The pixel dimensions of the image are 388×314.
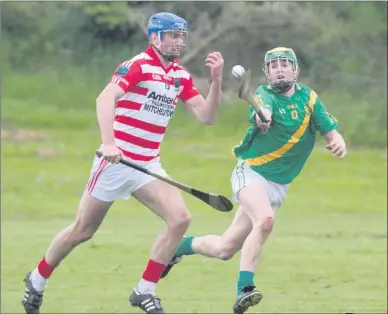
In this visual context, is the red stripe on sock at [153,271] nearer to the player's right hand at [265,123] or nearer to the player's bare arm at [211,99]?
the player's bare arm at [211,99]

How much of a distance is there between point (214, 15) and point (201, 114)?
76.9 ft

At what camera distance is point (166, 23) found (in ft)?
33.8

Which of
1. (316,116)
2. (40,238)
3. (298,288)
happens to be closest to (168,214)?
(316,116)

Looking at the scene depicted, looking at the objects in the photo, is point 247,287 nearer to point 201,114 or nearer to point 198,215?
point 201,114

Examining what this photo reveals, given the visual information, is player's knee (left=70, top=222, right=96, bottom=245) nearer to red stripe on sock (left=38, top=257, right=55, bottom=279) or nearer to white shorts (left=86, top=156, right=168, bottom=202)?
white shorts (left=86, top=156, right=168, bottom=202)

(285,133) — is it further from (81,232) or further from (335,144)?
(81,232)

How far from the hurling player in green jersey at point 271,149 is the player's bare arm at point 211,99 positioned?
0.34m

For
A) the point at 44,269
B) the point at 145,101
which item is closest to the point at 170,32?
the point at 145,101

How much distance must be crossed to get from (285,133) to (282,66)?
25.4 inches

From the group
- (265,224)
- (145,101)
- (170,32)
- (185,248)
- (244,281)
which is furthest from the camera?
(185,248)

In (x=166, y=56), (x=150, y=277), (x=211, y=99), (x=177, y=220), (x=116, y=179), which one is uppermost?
(x=166, y=56)

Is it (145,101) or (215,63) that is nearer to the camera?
(215,63)

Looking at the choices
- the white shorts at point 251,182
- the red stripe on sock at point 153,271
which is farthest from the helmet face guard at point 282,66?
the red stripe on sock at point 153,271

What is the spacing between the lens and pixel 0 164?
3688cm
